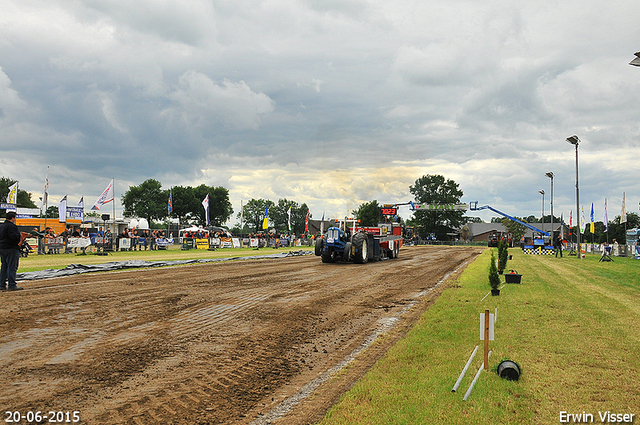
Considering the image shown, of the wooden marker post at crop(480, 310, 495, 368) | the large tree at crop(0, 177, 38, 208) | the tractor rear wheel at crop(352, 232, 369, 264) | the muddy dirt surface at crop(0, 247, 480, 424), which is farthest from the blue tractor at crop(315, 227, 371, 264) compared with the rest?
the large tree at crop(0, 177, 38, 208)

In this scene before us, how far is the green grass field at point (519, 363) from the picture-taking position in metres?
3.99

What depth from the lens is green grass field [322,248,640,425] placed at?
13.1ft

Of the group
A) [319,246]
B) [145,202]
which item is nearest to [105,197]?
[319,246]

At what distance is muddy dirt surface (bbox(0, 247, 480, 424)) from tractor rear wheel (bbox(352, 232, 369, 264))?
29.3 feet

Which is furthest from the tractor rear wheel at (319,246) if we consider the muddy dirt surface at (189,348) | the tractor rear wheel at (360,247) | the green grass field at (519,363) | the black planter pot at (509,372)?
the black planter pot at (509,372)

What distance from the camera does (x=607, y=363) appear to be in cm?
539

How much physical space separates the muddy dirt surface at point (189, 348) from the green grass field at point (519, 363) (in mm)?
448

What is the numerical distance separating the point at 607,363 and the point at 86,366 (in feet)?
21.7

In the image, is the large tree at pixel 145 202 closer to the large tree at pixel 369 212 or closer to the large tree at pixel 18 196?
the large tree at pixel 18 196

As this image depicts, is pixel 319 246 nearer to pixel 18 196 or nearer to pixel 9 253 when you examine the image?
pixel 9 253

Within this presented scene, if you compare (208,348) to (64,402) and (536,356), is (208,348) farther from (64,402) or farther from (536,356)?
(536,356)

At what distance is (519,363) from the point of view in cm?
540

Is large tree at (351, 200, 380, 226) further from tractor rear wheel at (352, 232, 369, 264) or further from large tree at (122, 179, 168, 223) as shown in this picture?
tractor rear wheel at (352, 232, 369, 264)

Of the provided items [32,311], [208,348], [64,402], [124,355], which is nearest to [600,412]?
[208,348]
